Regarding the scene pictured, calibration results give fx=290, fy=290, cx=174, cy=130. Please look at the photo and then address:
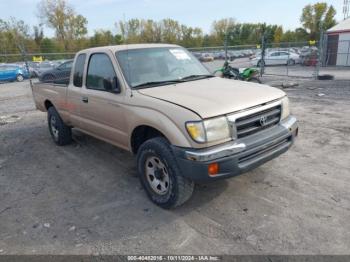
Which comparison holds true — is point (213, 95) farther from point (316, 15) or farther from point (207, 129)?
point (316, 15)

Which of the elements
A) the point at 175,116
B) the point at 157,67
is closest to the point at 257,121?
the point at 175,116

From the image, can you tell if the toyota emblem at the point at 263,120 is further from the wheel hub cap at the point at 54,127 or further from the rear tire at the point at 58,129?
the wheel hub cap at the point at 54,127

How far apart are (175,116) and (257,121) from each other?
0.96 m

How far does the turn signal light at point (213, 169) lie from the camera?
2.89 metres

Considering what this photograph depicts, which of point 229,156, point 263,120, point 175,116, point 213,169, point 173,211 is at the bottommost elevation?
point 173,211

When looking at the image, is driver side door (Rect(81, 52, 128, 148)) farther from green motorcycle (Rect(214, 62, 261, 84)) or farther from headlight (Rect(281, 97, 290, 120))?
green motorcycle (Rect(214, 62, 261, 84))

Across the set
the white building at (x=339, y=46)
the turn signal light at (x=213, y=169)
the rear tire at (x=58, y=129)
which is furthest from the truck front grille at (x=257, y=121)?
the white building at (x=339, y=46)

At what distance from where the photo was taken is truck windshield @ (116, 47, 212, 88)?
3887 mm

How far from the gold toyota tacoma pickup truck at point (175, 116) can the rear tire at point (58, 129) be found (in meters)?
1.13

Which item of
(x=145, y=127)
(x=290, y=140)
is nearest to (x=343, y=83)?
(x=290, y=140)

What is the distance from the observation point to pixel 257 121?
3.29 metres


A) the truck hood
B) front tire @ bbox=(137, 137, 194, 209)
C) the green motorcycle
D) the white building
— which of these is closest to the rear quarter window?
the truck hood

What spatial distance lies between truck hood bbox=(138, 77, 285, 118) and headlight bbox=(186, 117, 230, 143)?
7 centimetres

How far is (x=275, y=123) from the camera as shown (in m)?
3.59
